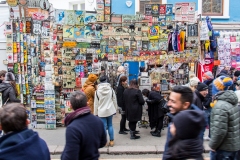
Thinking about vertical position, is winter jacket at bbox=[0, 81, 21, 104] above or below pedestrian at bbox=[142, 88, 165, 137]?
above

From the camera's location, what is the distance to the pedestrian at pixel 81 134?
118 inches

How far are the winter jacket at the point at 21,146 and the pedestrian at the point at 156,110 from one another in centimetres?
471

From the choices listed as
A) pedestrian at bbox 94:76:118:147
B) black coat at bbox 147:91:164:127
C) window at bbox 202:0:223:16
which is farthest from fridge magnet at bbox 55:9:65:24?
window at bbox 202:0:223:16

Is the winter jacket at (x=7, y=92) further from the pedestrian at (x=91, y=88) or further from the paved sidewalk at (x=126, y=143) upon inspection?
the pedestrian at (x=91, y=88)

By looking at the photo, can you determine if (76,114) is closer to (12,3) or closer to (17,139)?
(17,139)

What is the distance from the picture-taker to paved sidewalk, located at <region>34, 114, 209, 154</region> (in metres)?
6.29

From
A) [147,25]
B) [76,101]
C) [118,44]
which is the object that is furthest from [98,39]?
[76,101]

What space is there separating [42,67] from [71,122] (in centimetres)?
559

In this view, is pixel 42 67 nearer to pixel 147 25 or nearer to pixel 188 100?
pixel 147 25

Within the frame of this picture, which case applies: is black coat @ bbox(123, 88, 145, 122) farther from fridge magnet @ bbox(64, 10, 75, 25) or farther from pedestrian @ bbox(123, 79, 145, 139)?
fridge magnet @ bbox(64, 10, 75, 25)

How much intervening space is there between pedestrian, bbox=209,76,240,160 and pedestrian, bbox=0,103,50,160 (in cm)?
194

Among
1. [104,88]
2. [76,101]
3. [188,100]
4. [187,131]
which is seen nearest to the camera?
[187,131]

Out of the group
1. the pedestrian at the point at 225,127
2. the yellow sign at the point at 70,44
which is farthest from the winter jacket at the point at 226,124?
the yellow sign at the point at 70,44

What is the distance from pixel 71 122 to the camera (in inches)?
124
